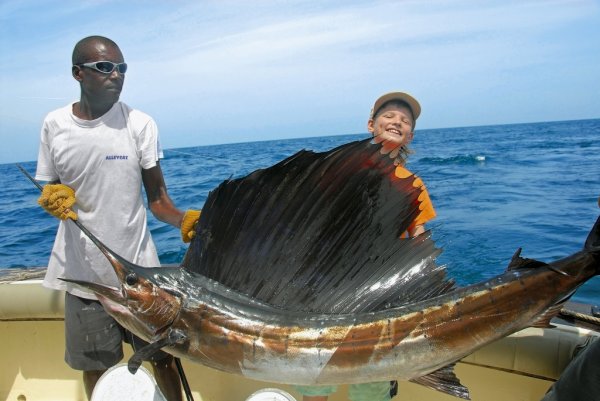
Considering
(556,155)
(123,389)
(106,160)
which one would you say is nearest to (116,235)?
(106,160)

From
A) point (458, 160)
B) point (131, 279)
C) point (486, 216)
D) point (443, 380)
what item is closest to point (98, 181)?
point (131, 279)

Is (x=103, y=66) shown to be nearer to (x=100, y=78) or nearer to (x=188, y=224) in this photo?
(x=100, y=78)

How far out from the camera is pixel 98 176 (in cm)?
201

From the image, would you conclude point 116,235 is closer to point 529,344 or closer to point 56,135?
point 56,135

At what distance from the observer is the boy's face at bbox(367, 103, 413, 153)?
7.02 ft

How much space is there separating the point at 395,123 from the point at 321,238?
35.8 inches

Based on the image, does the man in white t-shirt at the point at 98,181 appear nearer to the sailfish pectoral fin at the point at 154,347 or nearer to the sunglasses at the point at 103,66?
the sunglasses at the point at 103,66

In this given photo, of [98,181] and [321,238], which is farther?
[98,181]

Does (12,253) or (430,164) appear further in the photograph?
(430,164)

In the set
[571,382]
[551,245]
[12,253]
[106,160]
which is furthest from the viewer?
[12,253]

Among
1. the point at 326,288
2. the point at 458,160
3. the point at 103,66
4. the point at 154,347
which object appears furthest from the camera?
the point at 458,160

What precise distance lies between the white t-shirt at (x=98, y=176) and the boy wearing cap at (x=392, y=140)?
0.94 meters

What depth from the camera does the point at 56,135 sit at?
202 centimetres

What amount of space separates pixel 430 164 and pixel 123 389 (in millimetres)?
20017
